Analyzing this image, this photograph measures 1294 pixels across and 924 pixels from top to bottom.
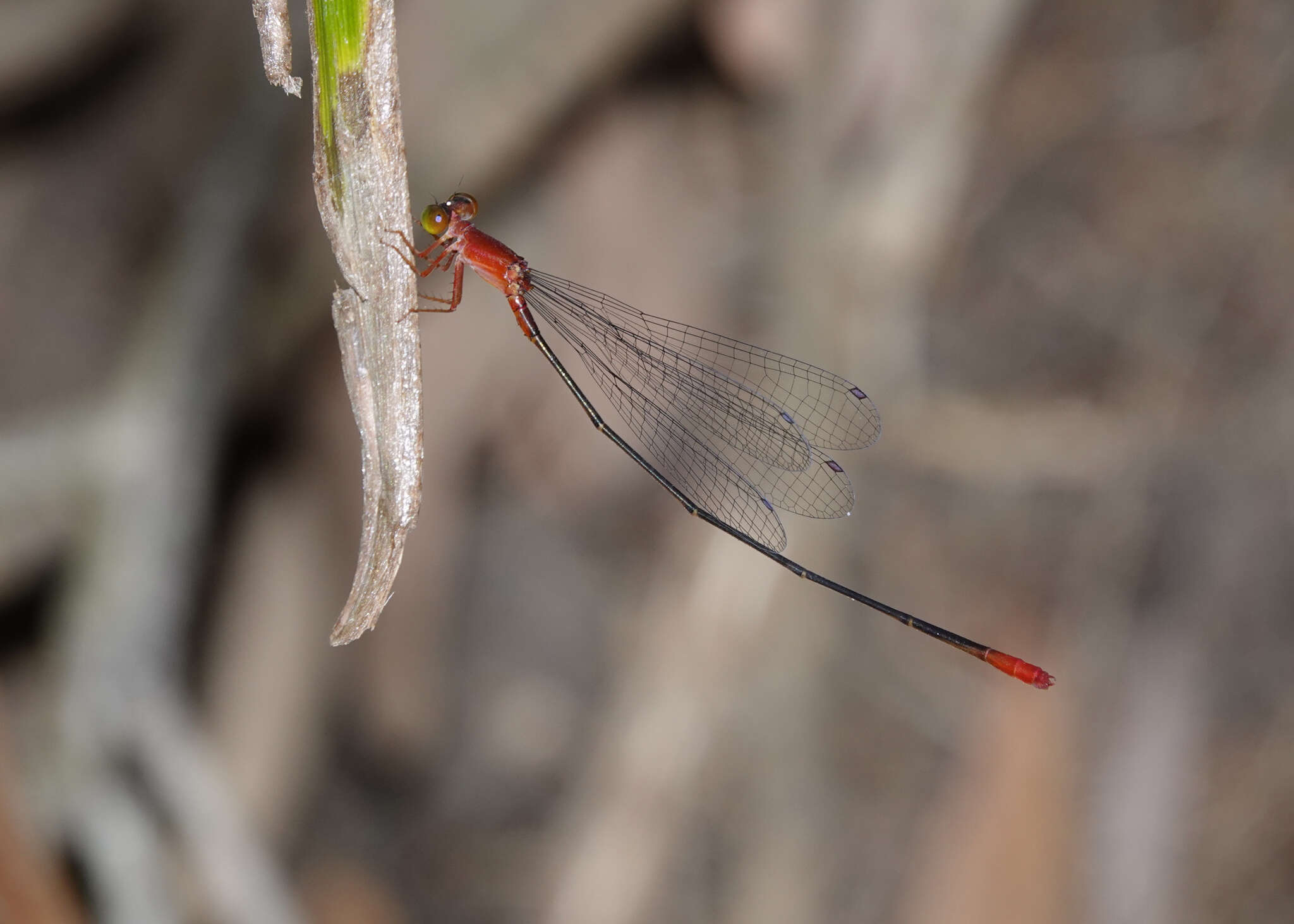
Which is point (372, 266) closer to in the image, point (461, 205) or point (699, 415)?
point (461, 205)

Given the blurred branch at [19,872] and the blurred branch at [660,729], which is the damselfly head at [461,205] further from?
the blurred branch at [660,729]

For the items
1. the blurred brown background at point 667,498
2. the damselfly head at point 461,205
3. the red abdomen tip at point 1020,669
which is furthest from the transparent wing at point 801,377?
the blurred brown background at point 667,498

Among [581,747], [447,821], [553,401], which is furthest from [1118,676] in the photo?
[447,821]

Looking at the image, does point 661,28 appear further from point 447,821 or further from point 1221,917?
point 1221,917

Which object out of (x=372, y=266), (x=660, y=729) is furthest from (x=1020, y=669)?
(x=660, y=729)

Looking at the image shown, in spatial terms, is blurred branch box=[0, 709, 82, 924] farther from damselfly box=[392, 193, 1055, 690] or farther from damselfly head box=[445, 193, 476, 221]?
damselfly head box=[445, 193, 476, 221]

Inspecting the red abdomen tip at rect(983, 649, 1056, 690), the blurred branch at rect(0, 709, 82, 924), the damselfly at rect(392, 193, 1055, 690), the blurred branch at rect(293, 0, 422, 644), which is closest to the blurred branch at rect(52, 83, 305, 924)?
the blurred branch at rect(0, 709, 82, 924)
